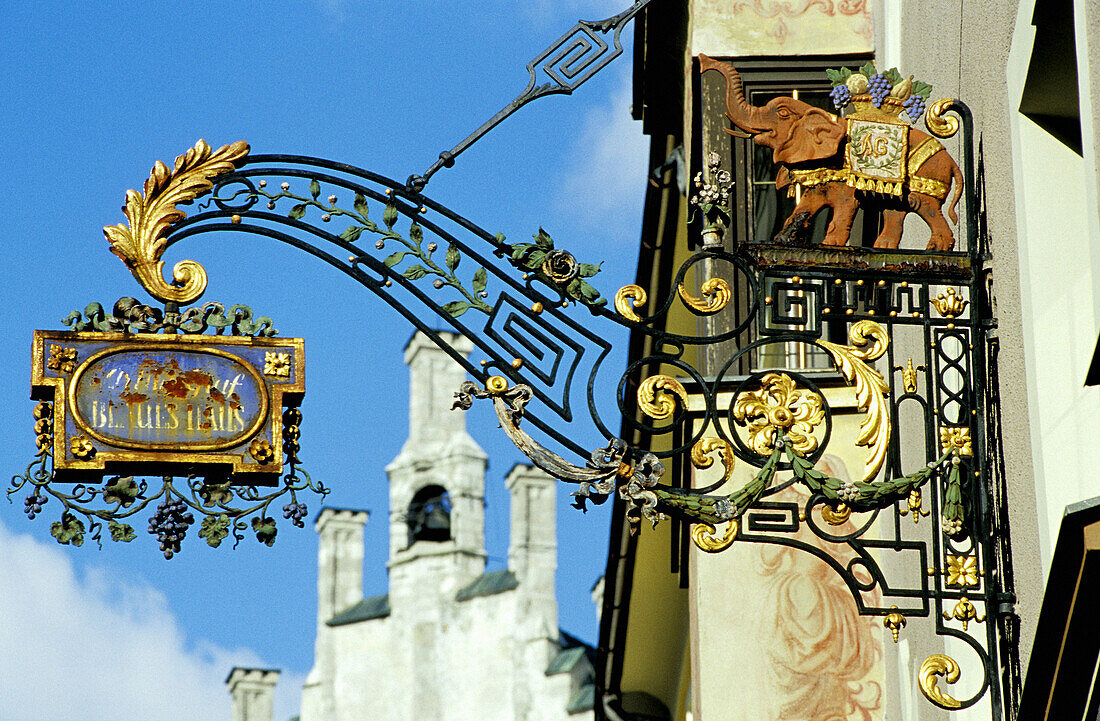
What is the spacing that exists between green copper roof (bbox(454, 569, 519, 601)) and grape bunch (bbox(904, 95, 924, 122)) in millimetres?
50316

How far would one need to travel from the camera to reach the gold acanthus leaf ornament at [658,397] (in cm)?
682

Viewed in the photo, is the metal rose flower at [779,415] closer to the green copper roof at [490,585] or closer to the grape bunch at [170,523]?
the grape bunch at [170,523]

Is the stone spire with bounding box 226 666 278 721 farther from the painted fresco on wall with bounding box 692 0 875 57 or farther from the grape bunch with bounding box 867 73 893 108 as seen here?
the grape bunch with bounding box 867 73 893 108

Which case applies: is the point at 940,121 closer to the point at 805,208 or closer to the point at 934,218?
the point at 934,218

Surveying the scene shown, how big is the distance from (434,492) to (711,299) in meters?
55.7

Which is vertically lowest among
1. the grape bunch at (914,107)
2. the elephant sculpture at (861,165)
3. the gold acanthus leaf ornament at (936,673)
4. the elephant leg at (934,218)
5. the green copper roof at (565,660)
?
the gold acanthus leaf ornament at (936,673)

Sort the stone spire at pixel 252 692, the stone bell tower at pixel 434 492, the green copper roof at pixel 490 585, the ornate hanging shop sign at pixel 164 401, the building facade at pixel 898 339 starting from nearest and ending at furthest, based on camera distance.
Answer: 1. the building facade at pixel 898 339
2. the ornate hanging shop sign at pixel 164 401
3. the green copper roof at pixel 490 585
4. the stone bell tower at pixel 434 492
5. the stone spire at pixel 252 692

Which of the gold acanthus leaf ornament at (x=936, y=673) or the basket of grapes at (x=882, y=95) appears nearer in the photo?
the gold acanthus leaf ornament at (x=936, y=673)

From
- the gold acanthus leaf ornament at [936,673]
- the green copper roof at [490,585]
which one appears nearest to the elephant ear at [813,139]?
the gold acanthus leaf ornament at [936,673]

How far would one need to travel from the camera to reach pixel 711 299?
6.91 m

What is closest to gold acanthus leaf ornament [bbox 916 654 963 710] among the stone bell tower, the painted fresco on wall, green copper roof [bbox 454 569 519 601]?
the painted fresco on wall

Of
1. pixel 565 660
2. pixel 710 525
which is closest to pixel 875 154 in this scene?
pixel 710 525

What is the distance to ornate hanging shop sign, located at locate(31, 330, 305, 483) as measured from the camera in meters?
6.86

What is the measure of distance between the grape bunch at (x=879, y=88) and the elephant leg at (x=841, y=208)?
0.31 metres
